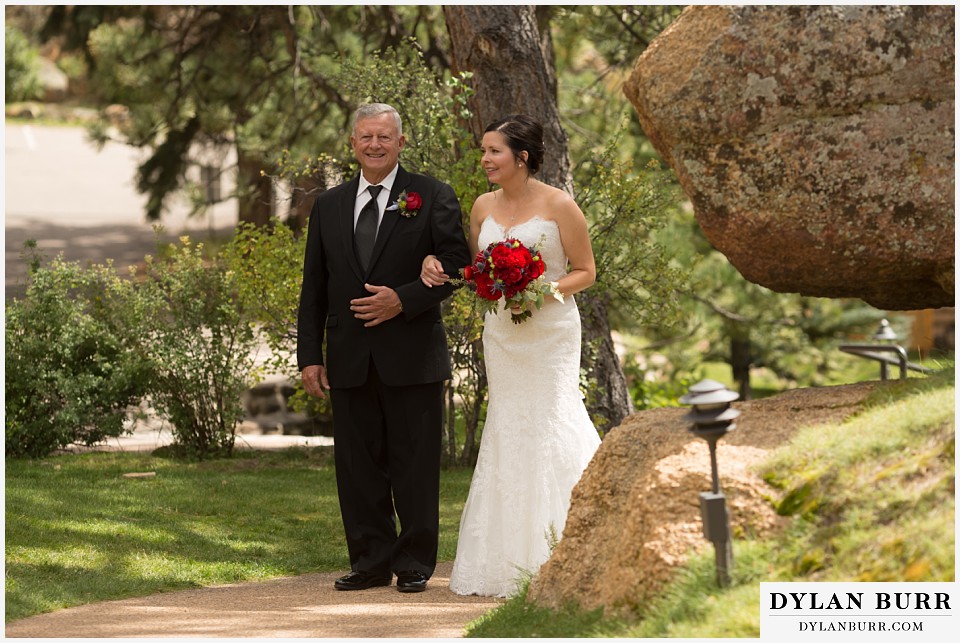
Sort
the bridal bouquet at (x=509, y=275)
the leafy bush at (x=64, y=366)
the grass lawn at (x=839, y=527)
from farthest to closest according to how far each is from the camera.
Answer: the leafy bush at (x=64, y=366), the bridal bouquet at (x=509, y=275), the grass lawn at (x=839, y=527)

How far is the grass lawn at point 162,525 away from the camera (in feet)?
18.6

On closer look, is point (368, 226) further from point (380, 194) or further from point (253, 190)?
point (253, 190)

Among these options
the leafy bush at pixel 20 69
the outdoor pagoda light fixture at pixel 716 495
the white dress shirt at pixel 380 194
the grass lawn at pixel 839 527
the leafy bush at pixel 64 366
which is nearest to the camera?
the grass lawn at pixel 839 527

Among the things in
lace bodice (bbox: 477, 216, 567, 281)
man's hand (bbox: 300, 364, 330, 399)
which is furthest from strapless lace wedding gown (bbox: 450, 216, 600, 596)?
man's hand (bbox: 300, 364, 330, 399)

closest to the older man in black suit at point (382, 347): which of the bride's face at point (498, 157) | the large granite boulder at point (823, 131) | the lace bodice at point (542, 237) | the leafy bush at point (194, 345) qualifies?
the lace bodice at point (542, 237)

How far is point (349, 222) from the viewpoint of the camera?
557 cm

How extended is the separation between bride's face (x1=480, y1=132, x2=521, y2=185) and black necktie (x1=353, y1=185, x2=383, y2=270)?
1.76 ft

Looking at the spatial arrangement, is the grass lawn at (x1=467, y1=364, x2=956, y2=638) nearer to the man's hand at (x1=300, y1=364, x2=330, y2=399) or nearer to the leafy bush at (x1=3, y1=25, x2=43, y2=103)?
the man's hand at (x1=300, y1=364, x2=330, y2=399)

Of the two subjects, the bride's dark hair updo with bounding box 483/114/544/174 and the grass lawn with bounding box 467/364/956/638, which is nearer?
the grass lawn with bounding box 467/364/956/638

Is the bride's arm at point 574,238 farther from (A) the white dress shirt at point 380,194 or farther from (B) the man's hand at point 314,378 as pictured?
(B) the man's hand at point 314,378

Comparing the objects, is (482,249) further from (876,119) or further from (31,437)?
(31,437)

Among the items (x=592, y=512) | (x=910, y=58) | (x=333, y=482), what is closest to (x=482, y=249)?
(x=592, y=512)

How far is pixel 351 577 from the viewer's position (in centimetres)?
555

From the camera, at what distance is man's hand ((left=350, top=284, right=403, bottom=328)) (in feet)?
17.6
